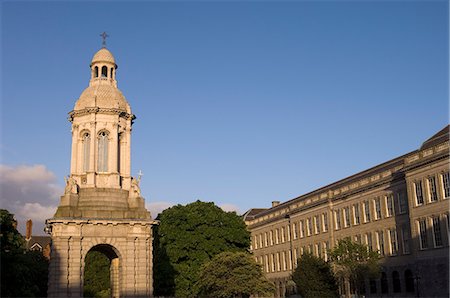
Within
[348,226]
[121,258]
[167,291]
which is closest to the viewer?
[121,258]

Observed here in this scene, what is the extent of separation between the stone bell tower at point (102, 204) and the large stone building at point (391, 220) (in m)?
29.9

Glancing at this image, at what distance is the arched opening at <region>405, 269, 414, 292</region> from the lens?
216 ft

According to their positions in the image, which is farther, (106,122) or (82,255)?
(106,122)

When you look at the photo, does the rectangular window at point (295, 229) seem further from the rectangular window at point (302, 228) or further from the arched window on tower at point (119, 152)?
the arched window on tower at point (119, 152)

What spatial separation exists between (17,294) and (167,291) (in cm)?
2920

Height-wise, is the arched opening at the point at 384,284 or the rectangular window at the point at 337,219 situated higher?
the rectangular window at the point at 337,219

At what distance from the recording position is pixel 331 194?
8588 centimetres

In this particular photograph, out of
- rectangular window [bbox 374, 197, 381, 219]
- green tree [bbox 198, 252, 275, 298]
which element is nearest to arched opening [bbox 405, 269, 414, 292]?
rectangular window [bbox 374, 197, 381, 219]

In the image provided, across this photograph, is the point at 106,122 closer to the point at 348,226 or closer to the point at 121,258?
the point at 121,258

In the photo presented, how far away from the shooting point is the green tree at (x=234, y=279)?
60.5m

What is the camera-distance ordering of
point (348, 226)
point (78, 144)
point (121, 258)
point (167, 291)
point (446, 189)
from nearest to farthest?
point (121, 258), point (78, 144), point (446, 189), point (167, 291), point (348, 226)

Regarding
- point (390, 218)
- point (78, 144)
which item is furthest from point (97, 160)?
point (390, 218)

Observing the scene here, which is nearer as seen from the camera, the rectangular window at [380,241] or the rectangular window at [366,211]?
the rectangular window at [380,241]

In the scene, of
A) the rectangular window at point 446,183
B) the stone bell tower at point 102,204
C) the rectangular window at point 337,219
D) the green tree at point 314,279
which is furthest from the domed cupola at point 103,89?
the rectangular window at point 337,219
